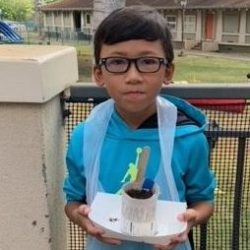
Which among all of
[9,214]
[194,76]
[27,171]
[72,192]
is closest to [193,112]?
[72,192]

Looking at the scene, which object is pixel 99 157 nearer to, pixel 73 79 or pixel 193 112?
pixel 193 112

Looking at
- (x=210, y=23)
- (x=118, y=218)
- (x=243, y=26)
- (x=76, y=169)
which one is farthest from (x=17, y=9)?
(x=118, y=218)

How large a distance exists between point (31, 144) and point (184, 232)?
67 centimetres

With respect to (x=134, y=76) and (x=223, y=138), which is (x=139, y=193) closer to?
(x=134, y=76)

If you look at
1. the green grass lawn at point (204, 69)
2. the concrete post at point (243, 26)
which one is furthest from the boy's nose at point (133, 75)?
the concrete post at point (243, 26)

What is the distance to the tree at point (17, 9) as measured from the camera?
64750 millimetres

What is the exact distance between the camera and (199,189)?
6.16ft

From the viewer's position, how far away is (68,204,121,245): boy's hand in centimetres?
176

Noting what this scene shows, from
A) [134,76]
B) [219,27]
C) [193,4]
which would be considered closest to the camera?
[134,76]

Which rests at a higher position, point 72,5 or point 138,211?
point 138,211

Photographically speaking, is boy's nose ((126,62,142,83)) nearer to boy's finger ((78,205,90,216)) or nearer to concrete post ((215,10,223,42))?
boy's finger ((78,205,90,216))

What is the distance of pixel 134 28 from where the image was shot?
1744 mm

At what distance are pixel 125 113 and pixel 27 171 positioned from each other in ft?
1.53

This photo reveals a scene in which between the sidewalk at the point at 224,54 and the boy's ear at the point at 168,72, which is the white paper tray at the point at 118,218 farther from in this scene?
the sidewalk at the point at 224,54
